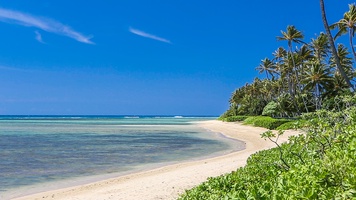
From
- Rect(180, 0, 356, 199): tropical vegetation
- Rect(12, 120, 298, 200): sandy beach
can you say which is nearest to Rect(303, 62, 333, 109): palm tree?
Rect(180, 0, 356, 199): tropical vegetation

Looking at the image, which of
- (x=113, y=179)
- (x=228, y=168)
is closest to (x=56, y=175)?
(x=113, y=179)

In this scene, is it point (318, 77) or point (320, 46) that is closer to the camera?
point (318, 77)

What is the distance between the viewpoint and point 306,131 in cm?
748

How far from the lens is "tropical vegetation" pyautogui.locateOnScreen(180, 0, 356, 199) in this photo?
14.3 ft

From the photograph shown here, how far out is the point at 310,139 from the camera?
705cm

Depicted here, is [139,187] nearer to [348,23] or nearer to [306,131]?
[306,131]

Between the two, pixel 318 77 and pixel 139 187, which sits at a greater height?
pixel 318 77

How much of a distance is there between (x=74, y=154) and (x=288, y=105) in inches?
1677

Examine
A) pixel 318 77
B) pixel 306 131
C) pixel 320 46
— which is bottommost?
pixel 306 131

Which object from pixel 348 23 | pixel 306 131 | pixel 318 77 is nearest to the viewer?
pixel 306 131

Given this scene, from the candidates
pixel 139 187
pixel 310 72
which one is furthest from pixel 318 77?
pixel 139 187

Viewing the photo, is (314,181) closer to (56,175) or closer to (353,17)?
(56,175)

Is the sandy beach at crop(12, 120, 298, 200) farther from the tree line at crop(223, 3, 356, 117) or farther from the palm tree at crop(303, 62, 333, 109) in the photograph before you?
the palm tree at crop(303, 62, 333, 109)

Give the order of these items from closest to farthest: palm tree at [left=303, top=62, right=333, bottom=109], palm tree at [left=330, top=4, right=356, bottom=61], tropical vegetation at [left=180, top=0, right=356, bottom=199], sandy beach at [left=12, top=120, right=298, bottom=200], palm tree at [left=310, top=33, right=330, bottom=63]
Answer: tropical vegetation at [left=180, top=0, right=356, bottom=199] → sandy beach at [left=12, top=120, right=298, bottom=200] → palm tree at [left=330, top=4, right=356, bottom=61] → palm tree at [left=303, top=62, right=333, bottom=109] → palm tree at [left=310, top=33, right=330, bottom=63]
